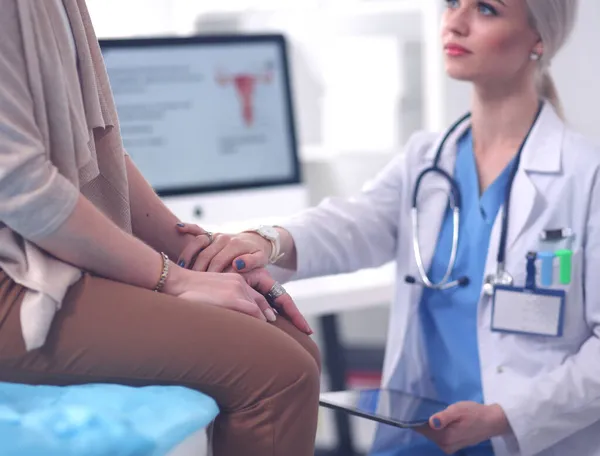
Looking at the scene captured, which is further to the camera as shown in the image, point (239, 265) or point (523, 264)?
point (523, 264)

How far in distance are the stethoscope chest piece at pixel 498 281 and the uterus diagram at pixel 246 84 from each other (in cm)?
108

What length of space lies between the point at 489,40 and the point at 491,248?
1.10 feet

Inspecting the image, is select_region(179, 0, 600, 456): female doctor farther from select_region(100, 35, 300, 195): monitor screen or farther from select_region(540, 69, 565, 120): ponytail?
select_region(100, 35, 300, 195): monitor screen

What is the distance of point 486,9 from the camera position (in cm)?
140

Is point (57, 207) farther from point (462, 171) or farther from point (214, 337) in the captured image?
point (462, 171)

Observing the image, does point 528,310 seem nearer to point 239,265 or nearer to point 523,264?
point 523,264

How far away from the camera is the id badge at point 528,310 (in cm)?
132

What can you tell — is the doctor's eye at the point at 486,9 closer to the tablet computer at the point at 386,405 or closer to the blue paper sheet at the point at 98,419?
the tablet computer at the point at 386,405

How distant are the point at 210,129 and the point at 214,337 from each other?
1.42 m

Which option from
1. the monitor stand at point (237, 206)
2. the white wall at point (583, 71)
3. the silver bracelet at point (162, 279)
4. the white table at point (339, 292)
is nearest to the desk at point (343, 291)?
the white table at point (339, 292)

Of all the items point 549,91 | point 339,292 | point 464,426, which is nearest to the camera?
point 464,426

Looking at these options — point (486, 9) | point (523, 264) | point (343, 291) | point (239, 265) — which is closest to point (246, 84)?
point (343, 291)

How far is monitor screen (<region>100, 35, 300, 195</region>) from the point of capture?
2.14 metres

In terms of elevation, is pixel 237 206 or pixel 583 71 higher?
pixel 583 71
